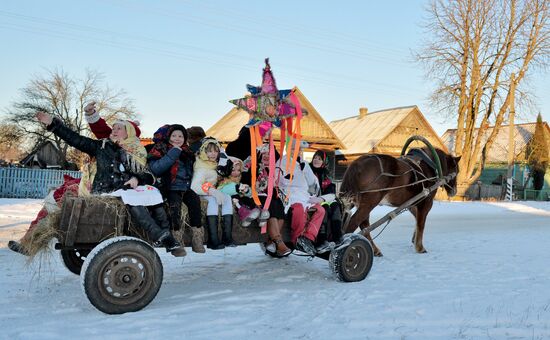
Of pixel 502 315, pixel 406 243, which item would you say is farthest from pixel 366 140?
pixel 502 315

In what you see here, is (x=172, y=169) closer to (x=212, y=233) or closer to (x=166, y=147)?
(x=166, y=147)

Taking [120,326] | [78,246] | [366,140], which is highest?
[366,140]

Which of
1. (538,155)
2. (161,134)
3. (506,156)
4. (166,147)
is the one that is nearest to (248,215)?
(166,147)

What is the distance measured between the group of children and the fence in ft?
48.7

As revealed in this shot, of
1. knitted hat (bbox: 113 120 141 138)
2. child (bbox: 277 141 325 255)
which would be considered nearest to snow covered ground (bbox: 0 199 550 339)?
child (bbox: 277 141 325 255)

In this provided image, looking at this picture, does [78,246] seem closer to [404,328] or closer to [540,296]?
[404,328]

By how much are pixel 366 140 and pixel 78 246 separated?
94.8 ft

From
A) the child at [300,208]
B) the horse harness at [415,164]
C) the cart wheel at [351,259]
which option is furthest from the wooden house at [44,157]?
the cart wheel at [351,259]

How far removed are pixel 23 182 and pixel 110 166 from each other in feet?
51.0

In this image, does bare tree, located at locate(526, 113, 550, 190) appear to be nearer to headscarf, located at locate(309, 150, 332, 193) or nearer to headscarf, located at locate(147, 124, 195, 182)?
headscarf, located at locate(309, 150, 332, 193)

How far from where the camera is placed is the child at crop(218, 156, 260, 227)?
4.82 metres

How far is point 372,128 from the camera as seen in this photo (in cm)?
3319

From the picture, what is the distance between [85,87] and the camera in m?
34.4

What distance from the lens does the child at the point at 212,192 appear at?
4594 mm
